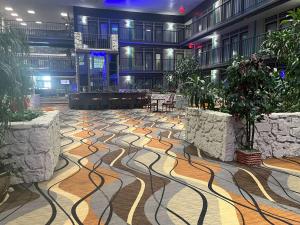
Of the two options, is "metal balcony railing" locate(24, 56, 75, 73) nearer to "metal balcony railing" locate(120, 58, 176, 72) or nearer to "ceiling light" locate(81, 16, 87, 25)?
"ceiling light" locate(81, 16, 87, 25)

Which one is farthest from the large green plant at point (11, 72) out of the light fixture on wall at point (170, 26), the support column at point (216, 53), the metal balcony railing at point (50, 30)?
the light fixture on wall at point (170, 26)

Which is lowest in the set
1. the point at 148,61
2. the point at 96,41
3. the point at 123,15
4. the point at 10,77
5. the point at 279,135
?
the point at 279,135

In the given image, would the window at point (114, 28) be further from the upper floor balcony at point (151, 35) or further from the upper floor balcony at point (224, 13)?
the upper floor balcony at point (224, 13)

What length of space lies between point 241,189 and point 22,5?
1944 cm

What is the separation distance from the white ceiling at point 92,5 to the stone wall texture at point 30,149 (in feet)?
53.2

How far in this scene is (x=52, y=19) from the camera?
74.5ft

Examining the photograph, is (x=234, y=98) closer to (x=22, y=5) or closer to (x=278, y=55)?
(x=278, y=55)

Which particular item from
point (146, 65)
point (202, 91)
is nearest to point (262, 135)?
point (202, 91)

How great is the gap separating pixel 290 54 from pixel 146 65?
17.0m

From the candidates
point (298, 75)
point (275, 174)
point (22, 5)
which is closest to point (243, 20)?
point (298, 75)

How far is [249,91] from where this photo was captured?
4625 millimetres

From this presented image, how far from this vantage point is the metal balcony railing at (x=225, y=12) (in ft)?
43.0

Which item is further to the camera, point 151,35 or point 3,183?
point 151,35

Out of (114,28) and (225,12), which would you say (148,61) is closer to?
(114,28)
